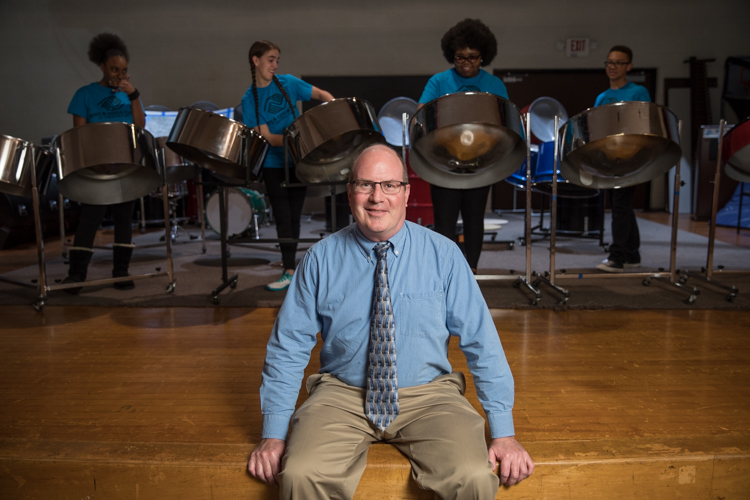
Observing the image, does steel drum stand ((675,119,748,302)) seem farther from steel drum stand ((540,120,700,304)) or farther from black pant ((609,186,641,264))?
black pant ((609,186,641,264))

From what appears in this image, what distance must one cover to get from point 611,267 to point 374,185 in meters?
2.29

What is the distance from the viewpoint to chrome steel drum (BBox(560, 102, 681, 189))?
1937mm

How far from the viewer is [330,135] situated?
207 cm

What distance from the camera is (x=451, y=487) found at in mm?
896

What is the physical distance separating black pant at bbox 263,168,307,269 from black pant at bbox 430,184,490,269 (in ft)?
2.08

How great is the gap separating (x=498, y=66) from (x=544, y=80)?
0.51 m

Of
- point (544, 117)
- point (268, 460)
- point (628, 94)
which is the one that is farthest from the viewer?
point (544, 117)

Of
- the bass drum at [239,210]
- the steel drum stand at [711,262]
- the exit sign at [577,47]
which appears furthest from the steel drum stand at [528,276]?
the exit sign at [577,47]

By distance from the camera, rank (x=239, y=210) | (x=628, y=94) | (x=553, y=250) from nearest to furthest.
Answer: (x=553, y=250), (x=628, y=94), (x=239, y=210)

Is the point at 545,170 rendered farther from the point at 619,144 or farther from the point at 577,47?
the point at 577,47

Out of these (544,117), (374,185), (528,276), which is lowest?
(528,276)

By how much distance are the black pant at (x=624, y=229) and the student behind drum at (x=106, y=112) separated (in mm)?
2317

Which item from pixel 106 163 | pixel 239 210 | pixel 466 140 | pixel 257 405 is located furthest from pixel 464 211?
pixel 239 210

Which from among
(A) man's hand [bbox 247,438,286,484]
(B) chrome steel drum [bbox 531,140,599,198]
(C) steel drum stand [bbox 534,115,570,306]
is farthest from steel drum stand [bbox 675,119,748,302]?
(A) man's hand [bbox 247,438,286,484]
